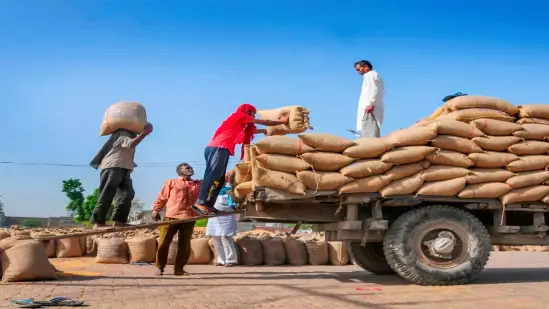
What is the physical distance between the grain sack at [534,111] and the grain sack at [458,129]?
0.70m

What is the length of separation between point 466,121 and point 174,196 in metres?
3.88

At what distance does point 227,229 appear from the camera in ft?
29.9

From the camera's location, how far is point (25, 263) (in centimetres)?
595

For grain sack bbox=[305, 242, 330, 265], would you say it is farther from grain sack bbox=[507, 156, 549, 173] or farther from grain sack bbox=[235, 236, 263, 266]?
grain sack bbox=[507, 156, 549, 173]

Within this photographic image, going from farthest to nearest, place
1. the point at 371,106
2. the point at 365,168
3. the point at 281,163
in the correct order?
1. the point at 371,106
2. the point at 365,168
3. the point at 281,163

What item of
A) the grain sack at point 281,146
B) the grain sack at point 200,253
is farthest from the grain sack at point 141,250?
the grain sack at point 281,146

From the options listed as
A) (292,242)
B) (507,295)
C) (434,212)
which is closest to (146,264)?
(292,242)

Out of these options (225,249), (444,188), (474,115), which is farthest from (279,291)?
(225,249)

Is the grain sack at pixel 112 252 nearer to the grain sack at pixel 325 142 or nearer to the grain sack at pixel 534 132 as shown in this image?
the grain sack at pixel 325 142

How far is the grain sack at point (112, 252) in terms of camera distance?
30.2 ft

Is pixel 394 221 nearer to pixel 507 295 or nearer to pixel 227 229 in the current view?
pixel 507 295

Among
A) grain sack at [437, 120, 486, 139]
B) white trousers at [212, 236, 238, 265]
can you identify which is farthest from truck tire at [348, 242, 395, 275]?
white trousers at [212, 236, 238, 265]

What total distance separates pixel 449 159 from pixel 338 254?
4.57 m

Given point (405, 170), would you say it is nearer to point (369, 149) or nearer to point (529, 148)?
point (369, 149)
